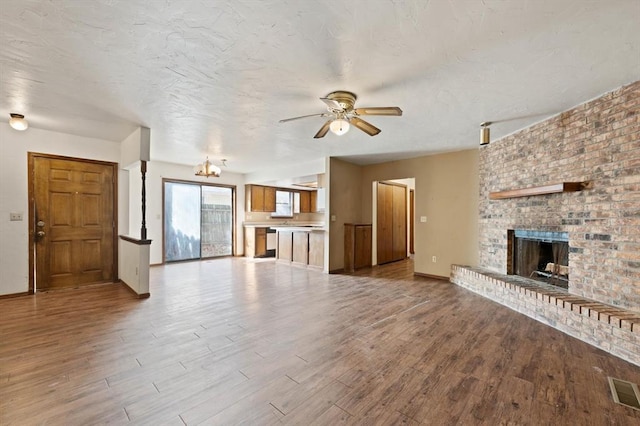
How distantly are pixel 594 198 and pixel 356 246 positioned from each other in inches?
169

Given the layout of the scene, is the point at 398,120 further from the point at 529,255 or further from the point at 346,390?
the point at 346,390

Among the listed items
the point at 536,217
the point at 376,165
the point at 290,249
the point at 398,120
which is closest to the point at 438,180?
the point at 376,165

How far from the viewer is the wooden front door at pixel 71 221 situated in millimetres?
4234

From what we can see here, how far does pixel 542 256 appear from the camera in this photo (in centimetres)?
389

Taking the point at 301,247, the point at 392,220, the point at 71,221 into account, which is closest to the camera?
the point at 71,221

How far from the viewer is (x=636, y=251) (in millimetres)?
2541

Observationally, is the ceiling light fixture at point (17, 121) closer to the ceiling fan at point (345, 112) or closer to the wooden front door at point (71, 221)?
the wooden front door at point (71, 221)

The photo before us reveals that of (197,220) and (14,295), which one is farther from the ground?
(197,220)

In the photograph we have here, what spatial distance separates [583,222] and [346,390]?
125 inches

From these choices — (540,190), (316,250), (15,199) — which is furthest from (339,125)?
(15,199)

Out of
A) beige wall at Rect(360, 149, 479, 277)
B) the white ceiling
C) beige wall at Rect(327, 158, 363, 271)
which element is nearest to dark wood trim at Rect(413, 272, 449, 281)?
beige wall at Rect(360, 149, 479, 277)

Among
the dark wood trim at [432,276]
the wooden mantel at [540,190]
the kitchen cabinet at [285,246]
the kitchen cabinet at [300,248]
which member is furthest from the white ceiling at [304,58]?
the kitchen cabinet at [285,246]

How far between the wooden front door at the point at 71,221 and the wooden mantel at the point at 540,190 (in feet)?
21.4

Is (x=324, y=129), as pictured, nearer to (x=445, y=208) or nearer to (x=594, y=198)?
(x=594, y=198)
